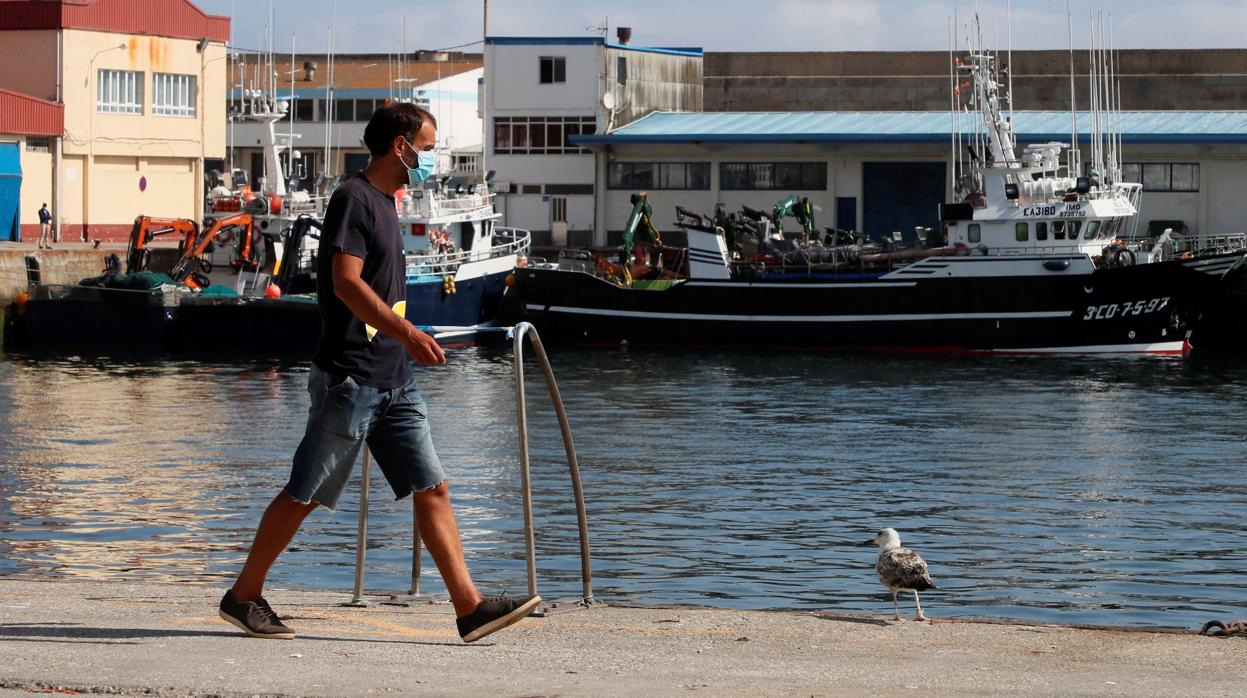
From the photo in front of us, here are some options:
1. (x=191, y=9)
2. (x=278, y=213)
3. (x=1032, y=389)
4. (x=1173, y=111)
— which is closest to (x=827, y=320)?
(x=1032, y=389)

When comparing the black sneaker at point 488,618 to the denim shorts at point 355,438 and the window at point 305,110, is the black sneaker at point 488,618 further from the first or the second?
the window at point 305,110

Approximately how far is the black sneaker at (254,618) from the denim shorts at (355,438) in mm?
436

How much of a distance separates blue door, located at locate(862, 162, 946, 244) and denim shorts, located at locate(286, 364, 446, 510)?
44426mm

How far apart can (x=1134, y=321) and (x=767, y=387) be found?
949 cm

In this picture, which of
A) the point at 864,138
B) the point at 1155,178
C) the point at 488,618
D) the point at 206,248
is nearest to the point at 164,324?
the point at 206,248

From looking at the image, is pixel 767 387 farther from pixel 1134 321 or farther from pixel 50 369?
pixel 50 369

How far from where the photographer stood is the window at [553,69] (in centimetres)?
5538

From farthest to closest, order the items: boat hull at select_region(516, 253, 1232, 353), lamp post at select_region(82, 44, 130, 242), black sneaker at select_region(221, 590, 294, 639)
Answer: lamp post at select_region(82, 44, 130, 242) → boat hull at select_region(516, 253, 1232, 353) → black sneaker at select_region(221, 590, 294, 639)

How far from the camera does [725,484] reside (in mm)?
18312

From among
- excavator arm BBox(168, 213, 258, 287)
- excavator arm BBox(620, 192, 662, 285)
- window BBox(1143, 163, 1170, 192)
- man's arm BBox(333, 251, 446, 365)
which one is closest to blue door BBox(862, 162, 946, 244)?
window BBox(1143, 163, 1170, 192)

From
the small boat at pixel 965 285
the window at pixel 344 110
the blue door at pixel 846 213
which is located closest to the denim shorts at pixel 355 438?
the small boat at pixel 965 285

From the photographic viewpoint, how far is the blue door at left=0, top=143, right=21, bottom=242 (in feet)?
157

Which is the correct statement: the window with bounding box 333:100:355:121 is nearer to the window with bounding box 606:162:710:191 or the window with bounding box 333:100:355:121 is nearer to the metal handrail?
the window with bounding box 606:162:710:191

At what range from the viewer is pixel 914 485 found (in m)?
18.2
